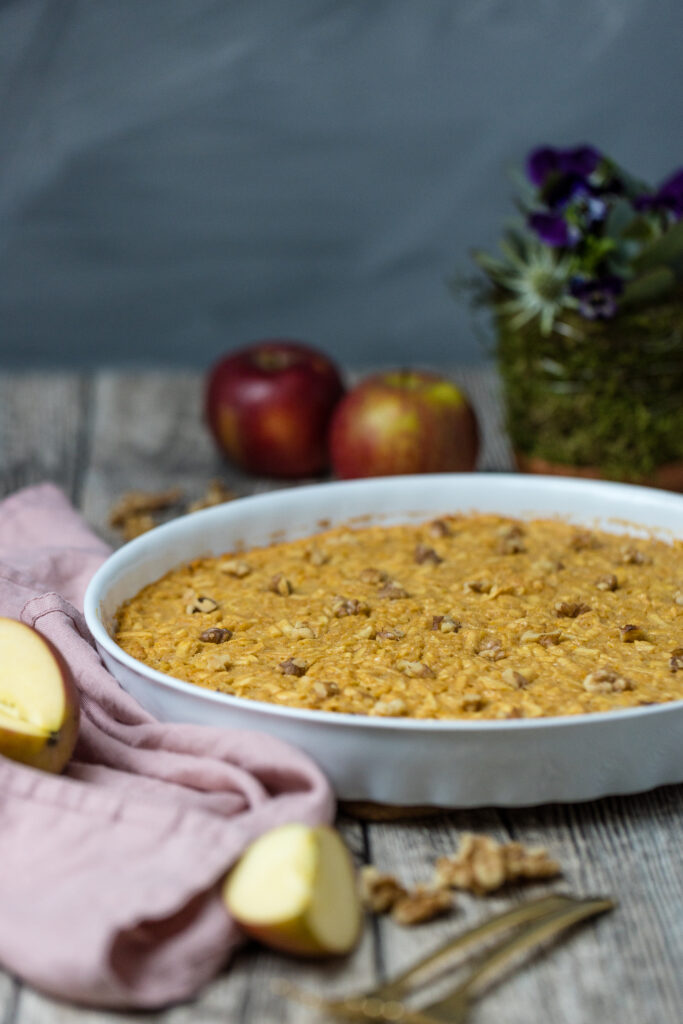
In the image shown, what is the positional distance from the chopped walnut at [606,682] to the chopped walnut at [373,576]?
0.50 m

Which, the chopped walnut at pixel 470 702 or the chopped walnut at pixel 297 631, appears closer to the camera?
the chopped walnut at pixel 470 702

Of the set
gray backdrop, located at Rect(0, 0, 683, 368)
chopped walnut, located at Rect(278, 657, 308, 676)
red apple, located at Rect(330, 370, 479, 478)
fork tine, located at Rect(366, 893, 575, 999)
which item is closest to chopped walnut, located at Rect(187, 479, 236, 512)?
red apple, located at Rect(330, 370, 479, 478)

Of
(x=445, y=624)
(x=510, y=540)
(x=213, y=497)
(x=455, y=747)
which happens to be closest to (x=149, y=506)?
(x=213, y=497)

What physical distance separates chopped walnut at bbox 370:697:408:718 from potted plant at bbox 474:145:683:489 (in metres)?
1.29

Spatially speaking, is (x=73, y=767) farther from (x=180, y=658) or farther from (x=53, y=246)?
(x=53, y=246)

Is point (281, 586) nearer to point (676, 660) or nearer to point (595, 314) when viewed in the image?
point (676, 660)

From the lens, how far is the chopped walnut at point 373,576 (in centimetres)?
201

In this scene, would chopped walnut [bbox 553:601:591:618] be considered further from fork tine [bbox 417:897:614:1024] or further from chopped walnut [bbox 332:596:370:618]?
fork tine [bbox 417:897:614:1024]

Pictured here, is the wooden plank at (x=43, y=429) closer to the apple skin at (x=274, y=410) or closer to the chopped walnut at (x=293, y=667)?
the apple skin at (x=274, y=410)

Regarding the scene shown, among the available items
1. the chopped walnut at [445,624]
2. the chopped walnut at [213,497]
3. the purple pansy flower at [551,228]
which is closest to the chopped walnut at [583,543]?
the chopped walnut at [445,624]

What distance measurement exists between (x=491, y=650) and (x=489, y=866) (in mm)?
381

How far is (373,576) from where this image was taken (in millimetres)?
2010

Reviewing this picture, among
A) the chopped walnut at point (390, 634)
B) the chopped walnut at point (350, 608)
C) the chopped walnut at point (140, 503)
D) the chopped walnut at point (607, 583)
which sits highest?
the chopped walnut at point (390, 634)

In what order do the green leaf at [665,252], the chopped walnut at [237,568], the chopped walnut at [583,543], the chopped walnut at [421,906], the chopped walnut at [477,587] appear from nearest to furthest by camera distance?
the chopped walnut at [421,906]
the chopped walnut at [477,587]
the chopped walnut at [237,568]
the chopped walnut at [583,543]
the green leaf at [665,252]
